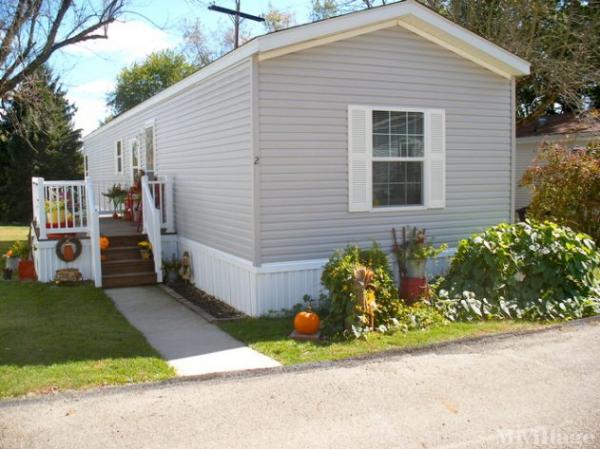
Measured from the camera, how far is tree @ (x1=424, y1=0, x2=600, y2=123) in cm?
1716

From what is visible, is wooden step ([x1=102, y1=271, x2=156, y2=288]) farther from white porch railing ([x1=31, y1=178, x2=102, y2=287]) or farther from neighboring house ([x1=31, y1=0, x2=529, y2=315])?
neighboring house ([x1=31, y1=0, x2=529, y2=315])

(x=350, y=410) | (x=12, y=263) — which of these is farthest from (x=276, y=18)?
Answer: (x=350, y=410)

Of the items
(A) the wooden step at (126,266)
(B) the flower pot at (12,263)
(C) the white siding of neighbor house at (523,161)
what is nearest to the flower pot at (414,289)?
(A) the wooden step at (126,266)

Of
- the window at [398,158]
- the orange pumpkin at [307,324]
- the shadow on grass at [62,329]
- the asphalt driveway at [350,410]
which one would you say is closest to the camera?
the asphalt driveway at [350,410]

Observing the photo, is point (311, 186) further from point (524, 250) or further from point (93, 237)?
point (93, 237)

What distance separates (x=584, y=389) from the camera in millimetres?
4762

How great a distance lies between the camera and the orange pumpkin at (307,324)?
21.1ft

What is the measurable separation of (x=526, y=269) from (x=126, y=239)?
6.61 metres

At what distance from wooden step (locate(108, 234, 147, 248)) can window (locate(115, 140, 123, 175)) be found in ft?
21.3

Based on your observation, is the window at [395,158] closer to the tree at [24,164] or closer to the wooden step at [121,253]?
the wooden step at [121,253]

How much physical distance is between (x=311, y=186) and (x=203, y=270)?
8.51 feet

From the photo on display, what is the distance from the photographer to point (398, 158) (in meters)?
8.38

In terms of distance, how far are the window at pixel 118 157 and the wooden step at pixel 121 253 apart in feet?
22.0

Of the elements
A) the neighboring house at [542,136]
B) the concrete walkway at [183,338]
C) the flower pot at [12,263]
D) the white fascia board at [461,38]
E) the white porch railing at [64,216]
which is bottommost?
the concrete walkway at [183,338]
